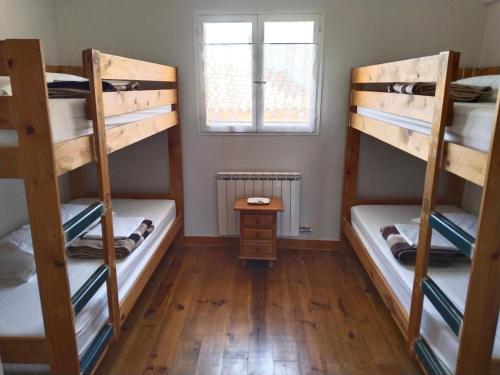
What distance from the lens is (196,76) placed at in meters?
3.02

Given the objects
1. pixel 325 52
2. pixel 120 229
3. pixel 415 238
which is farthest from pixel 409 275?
pixel 325 52

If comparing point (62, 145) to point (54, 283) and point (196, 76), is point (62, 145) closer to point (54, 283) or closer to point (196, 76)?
point (54, 283)

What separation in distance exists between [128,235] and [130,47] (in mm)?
1607

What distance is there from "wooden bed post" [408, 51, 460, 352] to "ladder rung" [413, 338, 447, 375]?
0.04 metres

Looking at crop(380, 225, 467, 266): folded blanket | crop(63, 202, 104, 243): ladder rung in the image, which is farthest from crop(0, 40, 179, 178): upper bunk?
crop(380, 225, 467, 266): folded blanket

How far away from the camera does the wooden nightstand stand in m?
2.88

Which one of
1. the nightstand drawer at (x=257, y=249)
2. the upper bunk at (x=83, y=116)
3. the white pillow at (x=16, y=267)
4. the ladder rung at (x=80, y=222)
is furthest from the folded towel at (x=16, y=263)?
the nightstand drawer at (x=257, y=249)

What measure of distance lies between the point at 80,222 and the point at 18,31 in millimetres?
1827

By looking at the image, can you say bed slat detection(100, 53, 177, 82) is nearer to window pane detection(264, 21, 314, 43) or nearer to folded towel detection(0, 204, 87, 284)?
window pane detection(264, 21, 314, 43)

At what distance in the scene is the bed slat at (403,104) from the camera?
1.59 metres

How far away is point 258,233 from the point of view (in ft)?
9.56

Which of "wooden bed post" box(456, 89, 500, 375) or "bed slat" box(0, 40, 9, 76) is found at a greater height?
"bed slat" box(0, 40, 9, 76)

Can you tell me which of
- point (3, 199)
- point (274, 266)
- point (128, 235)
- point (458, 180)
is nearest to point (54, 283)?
point (128, 235)

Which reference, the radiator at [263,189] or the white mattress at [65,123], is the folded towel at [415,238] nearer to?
the radiator at [263,189]
